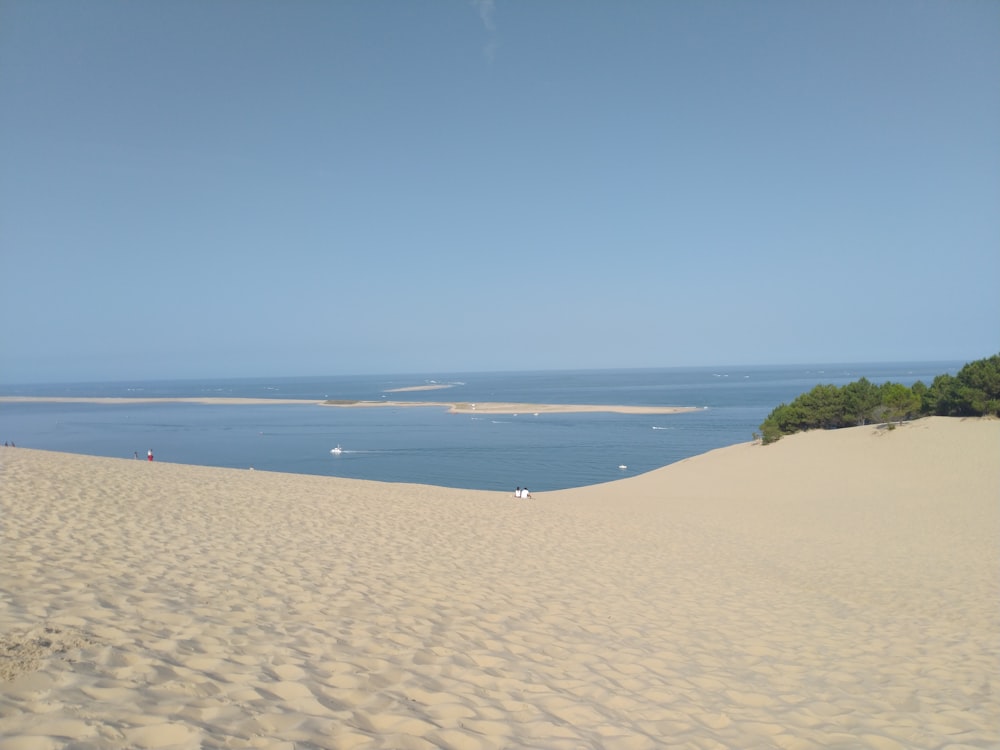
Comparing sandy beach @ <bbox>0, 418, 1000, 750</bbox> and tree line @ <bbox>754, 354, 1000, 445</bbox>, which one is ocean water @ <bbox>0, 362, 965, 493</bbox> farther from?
sandy beach @ <bbox>0, 418, 1000, 750</bbox>

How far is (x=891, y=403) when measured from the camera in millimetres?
31516

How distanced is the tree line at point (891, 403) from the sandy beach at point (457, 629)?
18683 mm

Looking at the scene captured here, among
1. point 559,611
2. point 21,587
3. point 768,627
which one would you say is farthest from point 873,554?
point 21,587

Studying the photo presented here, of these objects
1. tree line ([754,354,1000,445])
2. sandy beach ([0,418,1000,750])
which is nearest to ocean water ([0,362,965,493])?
tree line ([754,354,1000,445])

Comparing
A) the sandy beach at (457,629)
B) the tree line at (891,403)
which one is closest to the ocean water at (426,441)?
the tree line at (891,403)

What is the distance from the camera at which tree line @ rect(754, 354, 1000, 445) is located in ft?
92.2

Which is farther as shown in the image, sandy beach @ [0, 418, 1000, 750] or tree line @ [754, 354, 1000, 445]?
tree line @ [754, 354, 1000, 445]

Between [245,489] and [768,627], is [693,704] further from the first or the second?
[245,489]

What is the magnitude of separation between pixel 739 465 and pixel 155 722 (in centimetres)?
2916

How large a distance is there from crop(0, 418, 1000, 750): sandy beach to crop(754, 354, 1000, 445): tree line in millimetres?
18683

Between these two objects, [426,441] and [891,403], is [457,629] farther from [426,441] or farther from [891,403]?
[426,441]

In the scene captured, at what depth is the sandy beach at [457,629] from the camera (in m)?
3.91

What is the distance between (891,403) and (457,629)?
33306 mm

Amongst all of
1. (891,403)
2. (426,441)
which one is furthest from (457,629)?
(426,441)
